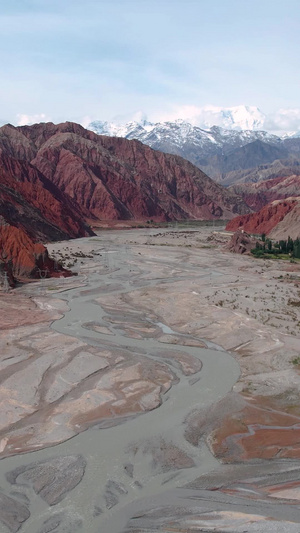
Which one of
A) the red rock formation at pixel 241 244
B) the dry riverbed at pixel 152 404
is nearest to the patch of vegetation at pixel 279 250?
the red rock formation at pixel 241 244

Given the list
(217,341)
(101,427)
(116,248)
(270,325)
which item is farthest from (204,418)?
(116,248)

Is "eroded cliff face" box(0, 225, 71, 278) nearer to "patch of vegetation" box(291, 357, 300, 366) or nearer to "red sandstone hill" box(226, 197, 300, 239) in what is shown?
"patch of vegetation" box(291, 357, 300, 366)

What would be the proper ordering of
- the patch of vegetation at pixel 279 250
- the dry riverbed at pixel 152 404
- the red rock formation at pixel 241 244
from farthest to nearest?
the red rock formation at pixel 241 244 < the patch of vegetation at pixel 279 250 < the dry riverbed at pixel 152 404

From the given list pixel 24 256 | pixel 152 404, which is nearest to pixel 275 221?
pixel 24 256

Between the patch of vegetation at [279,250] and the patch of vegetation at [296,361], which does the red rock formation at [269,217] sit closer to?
the patch of vegetation at [279,250]

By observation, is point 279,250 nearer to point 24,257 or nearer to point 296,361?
point 24,257

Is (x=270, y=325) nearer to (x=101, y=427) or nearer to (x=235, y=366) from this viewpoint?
(x=235, y=366)
